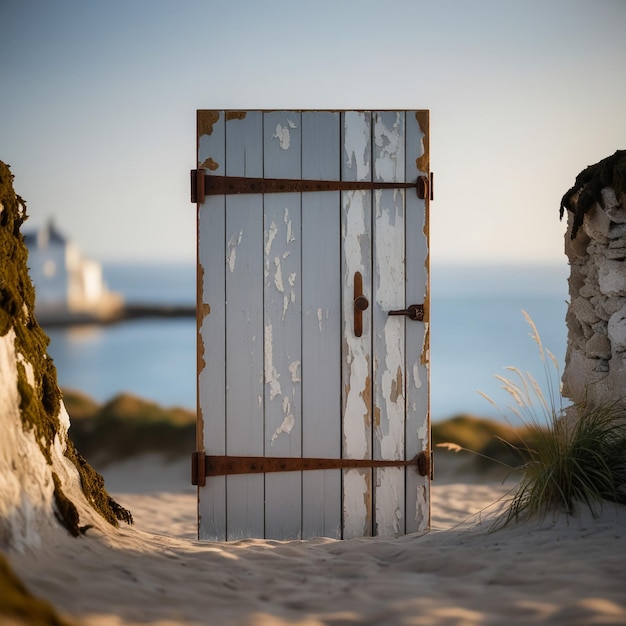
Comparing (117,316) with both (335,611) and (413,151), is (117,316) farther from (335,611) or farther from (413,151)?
(335,611)

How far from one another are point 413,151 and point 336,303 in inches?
28.2

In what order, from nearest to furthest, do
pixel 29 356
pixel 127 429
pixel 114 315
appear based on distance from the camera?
1. pixel 29 356
2. pixel 127 429
3. pixel 114 315

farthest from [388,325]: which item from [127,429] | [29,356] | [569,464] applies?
[127,429]

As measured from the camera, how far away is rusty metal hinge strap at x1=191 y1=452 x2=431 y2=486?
126 inches

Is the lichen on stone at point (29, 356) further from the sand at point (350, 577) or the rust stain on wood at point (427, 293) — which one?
the rust stain on wood at point (427, 293)

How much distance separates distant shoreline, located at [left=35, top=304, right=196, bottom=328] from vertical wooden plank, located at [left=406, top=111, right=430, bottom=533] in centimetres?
549

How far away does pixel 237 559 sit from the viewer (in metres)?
2.59

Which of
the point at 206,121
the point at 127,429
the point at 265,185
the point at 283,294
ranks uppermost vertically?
the point at 206,121

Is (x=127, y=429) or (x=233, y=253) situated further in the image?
(x=127, y=429)

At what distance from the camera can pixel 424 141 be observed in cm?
318

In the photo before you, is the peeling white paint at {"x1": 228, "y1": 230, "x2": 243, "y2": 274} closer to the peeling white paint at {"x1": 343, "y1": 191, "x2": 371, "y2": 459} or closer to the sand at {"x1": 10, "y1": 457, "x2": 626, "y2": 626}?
the peeling white paint at {"x1": 343, "y1": 191, "x2": 371, "y2": 459}

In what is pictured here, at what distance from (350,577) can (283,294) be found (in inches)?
49.2

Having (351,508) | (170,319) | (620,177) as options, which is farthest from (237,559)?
(170,319)

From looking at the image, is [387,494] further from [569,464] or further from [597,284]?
[597,284]
